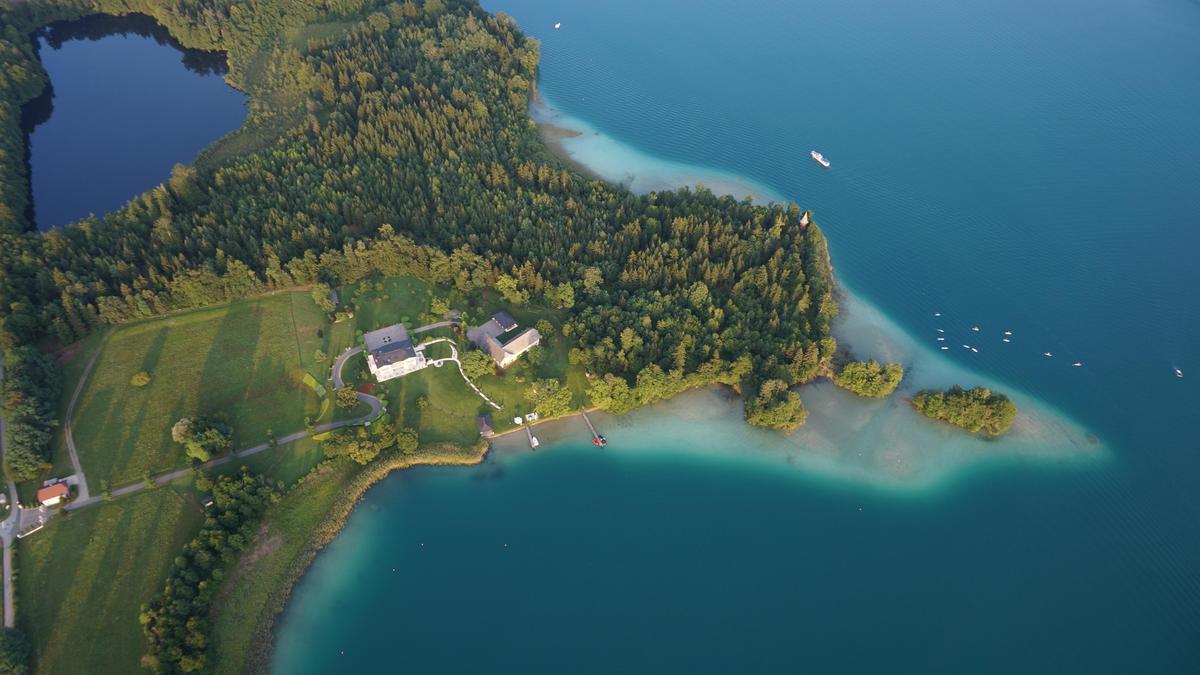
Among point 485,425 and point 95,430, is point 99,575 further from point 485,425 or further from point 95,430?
point 485,425

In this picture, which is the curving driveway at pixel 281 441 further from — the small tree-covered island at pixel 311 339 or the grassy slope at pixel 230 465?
the grassy slope at pixel 230 465

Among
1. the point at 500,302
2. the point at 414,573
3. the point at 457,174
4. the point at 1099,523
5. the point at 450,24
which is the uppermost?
the point at 450,24

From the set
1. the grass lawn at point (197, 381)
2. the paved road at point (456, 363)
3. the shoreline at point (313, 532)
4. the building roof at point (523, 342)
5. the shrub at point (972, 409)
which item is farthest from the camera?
the building roof at point (523, 342)

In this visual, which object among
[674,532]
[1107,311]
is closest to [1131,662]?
[674,532]

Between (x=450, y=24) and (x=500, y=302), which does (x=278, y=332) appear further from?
(x=450, y=24)

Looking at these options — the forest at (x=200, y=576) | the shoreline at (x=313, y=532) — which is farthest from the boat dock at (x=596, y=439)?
the forest at (x=200, y=576)

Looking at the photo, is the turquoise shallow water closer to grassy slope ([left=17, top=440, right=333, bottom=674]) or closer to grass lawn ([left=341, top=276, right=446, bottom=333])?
grassy slope ([left=17, top=440, right=333, bottom=674])
